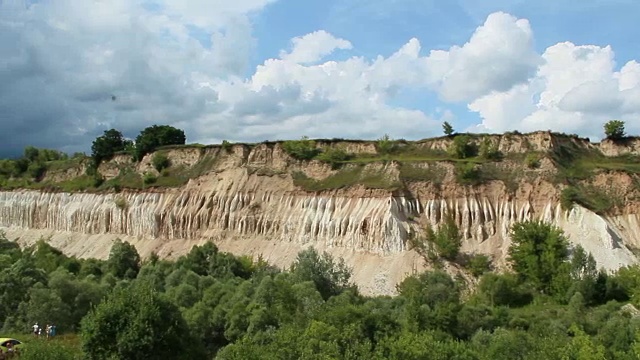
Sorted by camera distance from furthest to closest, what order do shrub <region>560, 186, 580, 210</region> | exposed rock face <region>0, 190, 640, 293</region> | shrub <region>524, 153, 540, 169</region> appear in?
shrub <region>524, 153, 540, 169</region>, shrub <region>560, 186, 580, 210</region>, exposed rock face <region>0, 190, 640, 293</region>

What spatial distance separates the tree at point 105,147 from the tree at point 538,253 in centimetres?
5334

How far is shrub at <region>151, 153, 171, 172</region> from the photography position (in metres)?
72.4

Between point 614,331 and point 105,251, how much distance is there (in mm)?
53258

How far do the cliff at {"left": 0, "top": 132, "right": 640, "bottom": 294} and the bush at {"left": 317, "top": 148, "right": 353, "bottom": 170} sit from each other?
16.0 inches

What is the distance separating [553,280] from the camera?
4375 cm

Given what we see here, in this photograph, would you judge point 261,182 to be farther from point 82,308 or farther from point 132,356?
point 132,356

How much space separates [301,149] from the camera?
6412 cm

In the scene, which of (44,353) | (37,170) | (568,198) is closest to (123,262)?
(44,353)

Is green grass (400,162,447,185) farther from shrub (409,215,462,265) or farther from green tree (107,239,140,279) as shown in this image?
green tree (107,239,140,279)

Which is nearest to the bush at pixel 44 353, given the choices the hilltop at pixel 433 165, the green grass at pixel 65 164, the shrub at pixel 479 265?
the shrub at pixel 479 265

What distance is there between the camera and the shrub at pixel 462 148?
194 feet

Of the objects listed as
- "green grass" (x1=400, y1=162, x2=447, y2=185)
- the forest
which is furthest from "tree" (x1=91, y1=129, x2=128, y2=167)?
"green grass" (x1=400, y1=162, x2=447, y2=185)

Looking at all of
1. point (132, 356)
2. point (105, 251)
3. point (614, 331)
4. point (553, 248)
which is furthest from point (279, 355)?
point (105, 251)

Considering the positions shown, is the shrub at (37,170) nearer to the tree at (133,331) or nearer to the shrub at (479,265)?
the shrub at (479,265)
